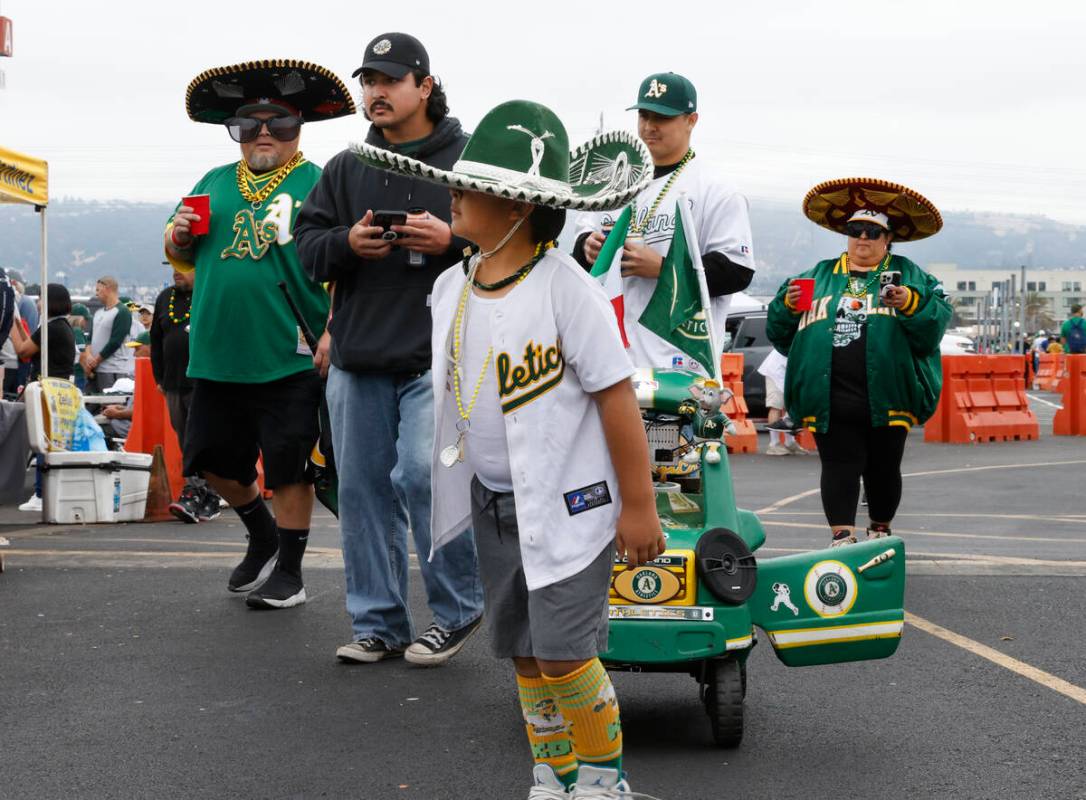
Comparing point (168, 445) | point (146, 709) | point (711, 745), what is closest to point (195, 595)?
point (146, 709)

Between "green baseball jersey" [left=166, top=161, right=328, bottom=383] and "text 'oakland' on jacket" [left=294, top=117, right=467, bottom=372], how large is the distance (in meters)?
0.67

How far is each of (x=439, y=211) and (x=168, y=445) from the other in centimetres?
699

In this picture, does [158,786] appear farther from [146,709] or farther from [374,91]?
[374,91]

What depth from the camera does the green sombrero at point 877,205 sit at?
23.7 feet

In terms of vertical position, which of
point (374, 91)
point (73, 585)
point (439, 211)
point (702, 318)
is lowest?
point (73, 585)

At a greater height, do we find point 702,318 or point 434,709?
point 702,318

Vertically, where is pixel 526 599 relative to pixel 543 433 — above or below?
below

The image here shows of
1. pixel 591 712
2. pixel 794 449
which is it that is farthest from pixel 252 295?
pixel 794 449

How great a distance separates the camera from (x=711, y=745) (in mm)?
4602

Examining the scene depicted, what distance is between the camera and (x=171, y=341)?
1073cm

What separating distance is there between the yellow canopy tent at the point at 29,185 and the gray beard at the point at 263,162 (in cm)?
439

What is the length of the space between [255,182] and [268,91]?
0.44 m

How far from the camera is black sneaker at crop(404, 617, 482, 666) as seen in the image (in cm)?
563

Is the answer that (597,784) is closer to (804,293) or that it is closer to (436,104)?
(436,104)
